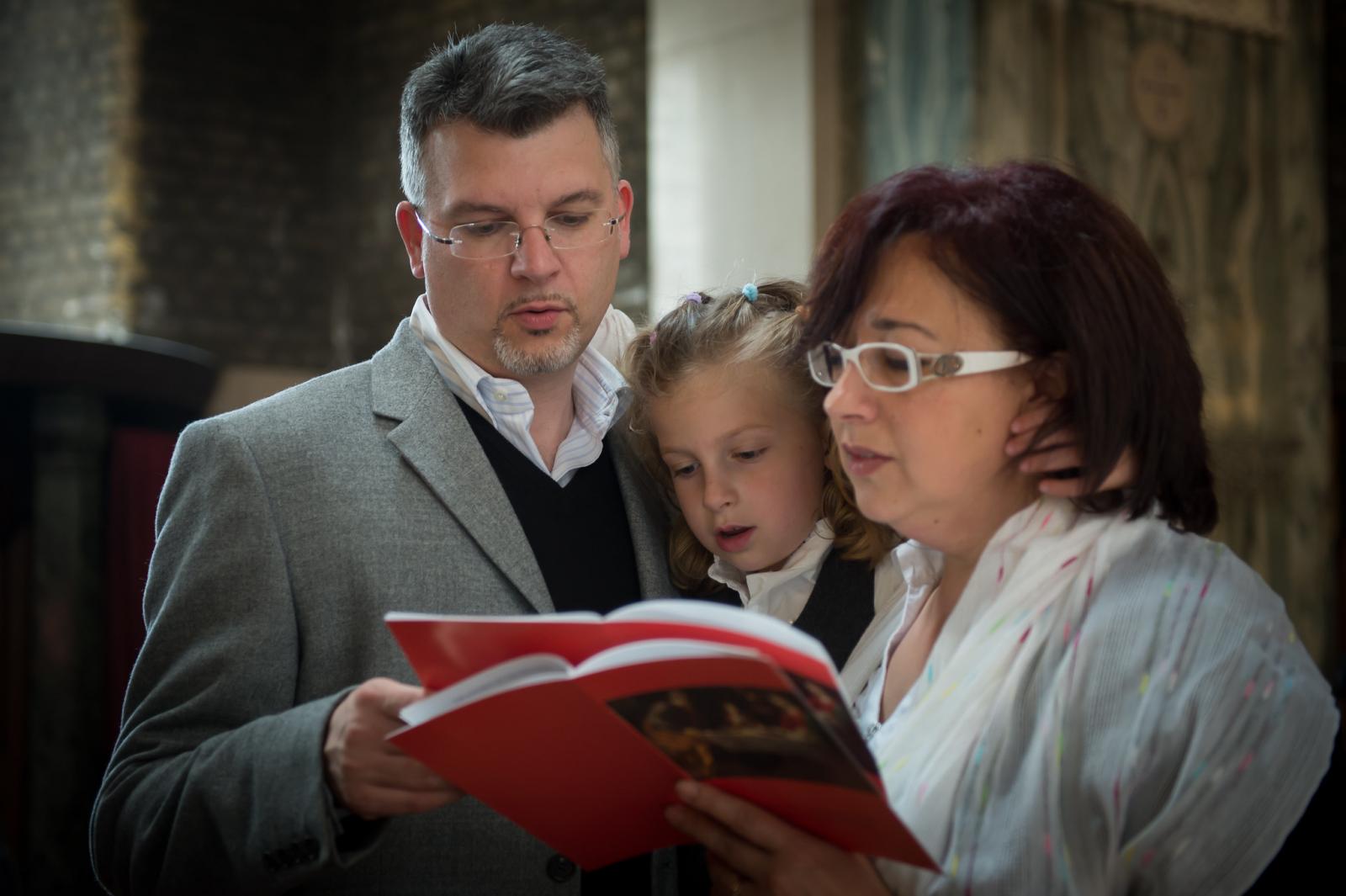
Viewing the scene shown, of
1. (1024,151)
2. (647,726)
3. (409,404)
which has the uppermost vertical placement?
(1024,151)

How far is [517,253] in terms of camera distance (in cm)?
216

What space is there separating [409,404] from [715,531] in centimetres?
48

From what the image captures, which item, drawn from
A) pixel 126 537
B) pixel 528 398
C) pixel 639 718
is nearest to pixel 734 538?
pixel 528 398

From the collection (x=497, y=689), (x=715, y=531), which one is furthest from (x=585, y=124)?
(x=497, y=689)

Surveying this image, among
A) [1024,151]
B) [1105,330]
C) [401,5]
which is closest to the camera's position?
[1105,330]

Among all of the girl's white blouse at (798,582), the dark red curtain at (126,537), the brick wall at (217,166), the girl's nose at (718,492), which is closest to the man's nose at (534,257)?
the girl's nose at (718,492)

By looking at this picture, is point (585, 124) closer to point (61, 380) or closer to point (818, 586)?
point (818, 586)

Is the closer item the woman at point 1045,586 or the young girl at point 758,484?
the woman at point 1045,586

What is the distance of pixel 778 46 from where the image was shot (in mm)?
5734

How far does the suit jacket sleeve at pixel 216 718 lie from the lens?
1.75m

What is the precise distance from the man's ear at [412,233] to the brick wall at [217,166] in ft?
17.0

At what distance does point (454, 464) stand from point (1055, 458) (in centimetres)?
86

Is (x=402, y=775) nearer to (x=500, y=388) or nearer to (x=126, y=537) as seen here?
(x=500, y=388)

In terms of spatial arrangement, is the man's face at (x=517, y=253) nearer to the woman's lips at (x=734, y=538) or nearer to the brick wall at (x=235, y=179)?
the woman's lips at (x=734, y=538)
